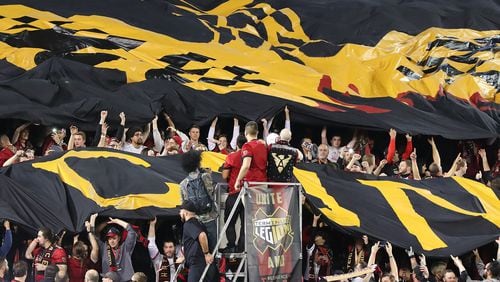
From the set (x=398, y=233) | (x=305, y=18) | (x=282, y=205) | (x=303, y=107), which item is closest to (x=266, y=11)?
(x=305, y=18)

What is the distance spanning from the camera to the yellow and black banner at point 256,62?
1727 centimetres

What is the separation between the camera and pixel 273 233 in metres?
13.5

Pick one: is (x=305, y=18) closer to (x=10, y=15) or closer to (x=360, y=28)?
(x=360, y=28)

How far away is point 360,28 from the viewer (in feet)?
73.2

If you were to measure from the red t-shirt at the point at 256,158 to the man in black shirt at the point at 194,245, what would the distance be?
926 mm

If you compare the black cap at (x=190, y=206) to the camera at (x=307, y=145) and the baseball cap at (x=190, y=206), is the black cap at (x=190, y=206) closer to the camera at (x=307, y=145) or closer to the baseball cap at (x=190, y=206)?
the baseball cap at (x=190, y=206)

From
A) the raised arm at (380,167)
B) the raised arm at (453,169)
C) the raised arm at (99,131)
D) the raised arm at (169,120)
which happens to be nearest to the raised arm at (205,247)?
the raised arm at (99,131)

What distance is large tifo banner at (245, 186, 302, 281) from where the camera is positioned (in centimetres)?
1328

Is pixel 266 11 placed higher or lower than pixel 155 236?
higher

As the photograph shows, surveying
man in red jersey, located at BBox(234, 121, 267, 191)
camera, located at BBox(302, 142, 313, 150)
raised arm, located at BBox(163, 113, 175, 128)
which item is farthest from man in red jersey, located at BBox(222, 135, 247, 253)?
camera, located at BBox(302, 142, 313, 150)

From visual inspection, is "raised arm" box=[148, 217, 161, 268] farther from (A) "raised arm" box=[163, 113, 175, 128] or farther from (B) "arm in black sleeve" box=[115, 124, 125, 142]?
(A) "raised arm" box=[163, 113, 175, 128]

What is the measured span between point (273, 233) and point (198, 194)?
4.10 ft

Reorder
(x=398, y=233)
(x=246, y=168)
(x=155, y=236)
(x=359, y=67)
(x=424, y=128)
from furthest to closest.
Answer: (x=359, y=67), (x=424, y=128), (x=398, y=233), (x=155, y=236), (x=246, y=168)

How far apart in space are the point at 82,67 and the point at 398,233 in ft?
16.2
